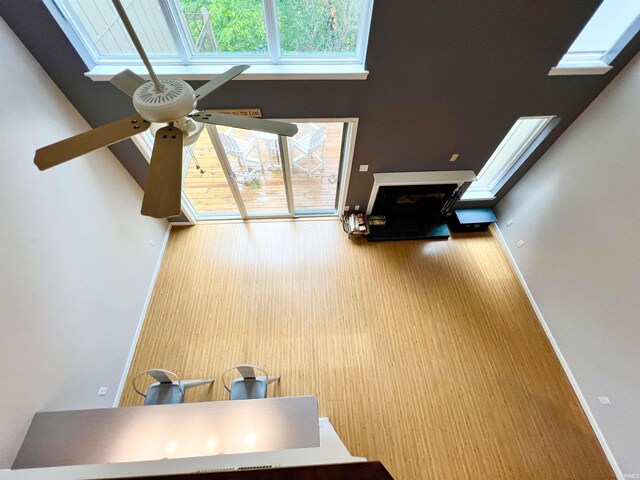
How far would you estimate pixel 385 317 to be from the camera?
3.44 meters

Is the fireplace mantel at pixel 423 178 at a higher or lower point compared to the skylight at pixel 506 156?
lower

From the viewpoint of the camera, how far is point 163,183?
0.96m

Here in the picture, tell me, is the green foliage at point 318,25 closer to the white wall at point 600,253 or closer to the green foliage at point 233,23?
the green foliage at point 233,23

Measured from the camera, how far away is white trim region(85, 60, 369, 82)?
234 centimetres

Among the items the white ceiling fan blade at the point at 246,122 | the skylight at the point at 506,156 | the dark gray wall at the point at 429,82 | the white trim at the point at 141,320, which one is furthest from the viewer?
the skylight at the point at 506,156

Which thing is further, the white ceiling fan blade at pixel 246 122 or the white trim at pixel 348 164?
the white trim at pixel 348 164

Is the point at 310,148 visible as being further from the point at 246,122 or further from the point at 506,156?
the point at 506,156

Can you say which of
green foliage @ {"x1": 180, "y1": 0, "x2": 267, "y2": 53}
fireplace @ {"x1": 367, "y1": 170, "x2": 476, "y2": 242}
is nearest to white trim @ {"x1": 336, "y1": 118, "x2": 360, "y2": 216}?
fireplace @ {"x1": 367, "y1": 170, "x2": 476, "y2": 242}

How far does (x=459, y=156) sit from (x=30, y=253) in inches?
170

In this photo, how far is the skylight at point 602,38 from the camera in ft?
7.72

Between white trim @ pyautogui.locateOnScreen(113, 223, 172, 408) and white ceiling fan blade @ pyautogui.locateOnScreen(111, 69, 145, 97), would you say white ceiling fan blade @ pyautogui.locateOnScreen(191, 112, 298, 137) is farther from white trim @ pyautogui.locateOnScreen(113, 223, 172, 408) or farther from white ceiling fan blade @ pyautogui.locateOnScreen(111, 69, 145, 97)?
white trim @ pyautogui.locateOnScreen(113, 223, 172, 408)

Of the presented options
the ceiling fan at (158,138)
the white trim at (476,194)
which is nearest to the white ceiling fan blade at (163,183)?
the ceiling fan at (158,138)

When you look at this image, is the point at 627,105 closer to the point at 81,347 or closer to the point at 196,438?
the point at 196,438

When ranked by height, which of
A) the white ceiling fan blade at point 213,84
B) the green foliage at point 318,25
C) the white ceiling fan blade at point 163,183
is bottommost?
the white ceiling fan blade at point 163,183
